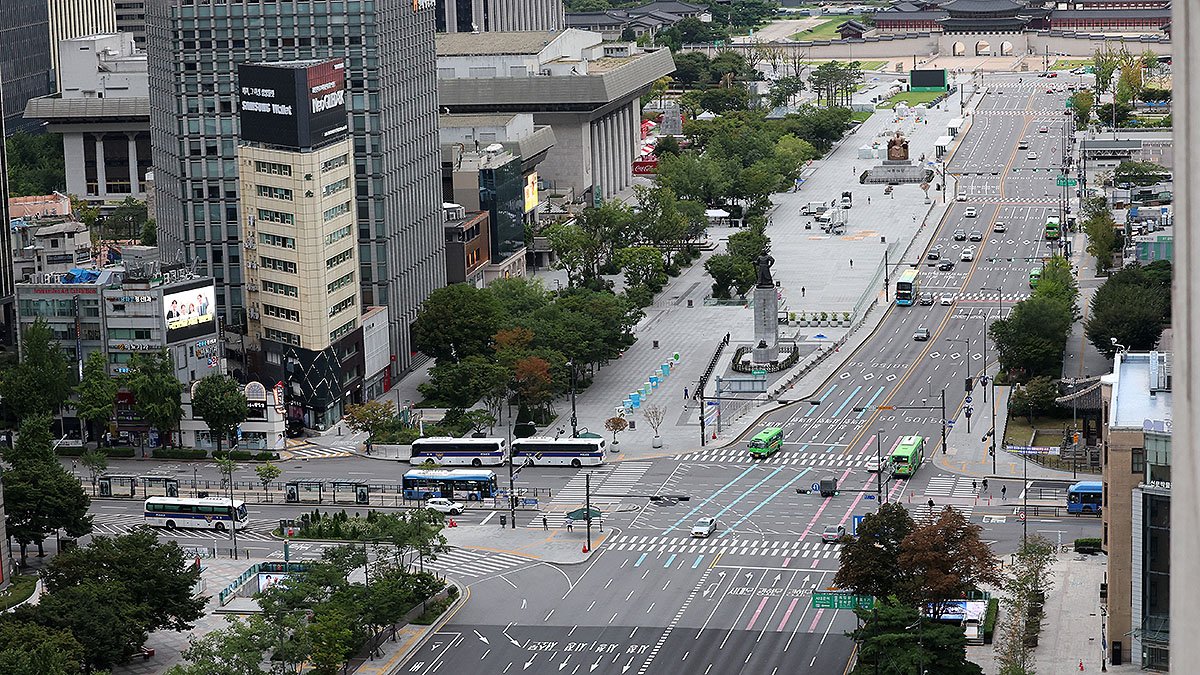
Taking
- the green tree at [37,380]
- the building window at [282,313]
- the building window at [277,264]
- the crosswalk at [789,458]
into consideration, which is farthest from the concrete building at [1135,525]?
the green tree at [37,380]

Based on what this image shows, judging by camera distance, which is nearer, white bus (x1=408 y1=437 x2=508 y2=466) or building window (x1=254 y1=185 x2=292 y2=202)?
white bus (x1=408 y1=437 x2=508 y2=466)

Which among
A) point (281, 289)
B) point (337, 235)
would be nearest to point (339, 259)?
point (337, 235)

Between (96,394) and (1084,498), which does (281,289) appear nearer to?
(96,394)

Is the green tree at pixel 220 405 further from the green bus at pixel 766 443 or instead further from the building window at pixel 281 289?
the green bus at pixel 766 443

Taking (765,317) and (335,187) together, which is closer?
(335,187)

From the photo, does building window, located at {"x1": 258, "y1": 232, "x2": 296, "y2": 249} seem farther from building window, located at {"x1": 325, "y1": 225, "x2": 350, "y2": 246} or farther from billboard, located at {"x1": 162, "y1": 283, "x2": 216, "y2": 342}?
billboard, located at {"x1": 162, "y1": 283, "x2": 216, "y2": 342}

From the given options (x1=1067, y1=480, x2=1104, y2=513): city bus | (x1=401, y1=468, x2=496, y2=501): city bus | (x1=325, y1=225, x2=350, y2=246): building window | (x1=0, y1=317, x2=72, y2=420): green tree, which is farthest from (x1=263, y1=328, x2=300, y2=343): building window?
(x1=1067, y1=480, x2=1104, y2=513): city bus
